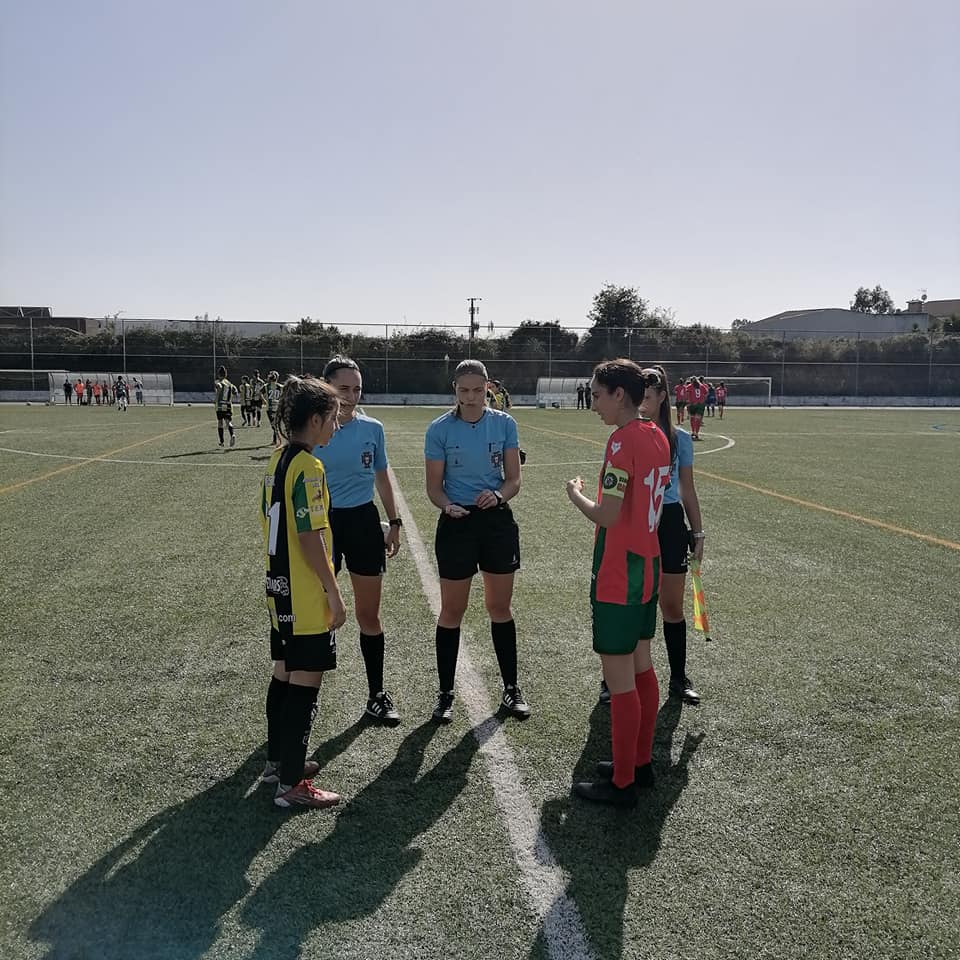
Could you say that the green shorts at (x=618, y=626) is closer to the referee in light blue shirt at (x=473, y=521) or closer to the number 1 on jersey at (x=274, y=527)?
the referee in light blue shirt at (x=473, y=521)

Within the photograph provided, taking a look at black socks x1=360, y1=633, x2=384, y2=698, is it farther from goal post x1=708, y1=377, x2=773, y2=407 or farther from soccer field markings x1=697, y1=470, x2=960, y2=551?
goal post x1=708, y1=377, x2=773, y2=407

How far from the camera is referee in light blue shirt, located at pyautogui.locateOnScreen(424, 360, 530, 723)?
4473 mm

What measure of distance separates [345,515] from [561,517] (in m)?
6.37

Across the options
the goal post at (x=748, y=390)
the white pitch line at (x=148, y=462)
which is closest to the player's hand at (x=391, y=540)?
the white pitch line at (x=148, y=462)

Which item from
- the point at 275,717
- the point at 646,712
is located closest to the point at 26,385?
the point at 275,717

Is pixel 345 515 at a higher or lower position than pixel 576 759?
higher

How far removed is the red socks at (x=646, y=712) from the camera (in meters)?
3.72

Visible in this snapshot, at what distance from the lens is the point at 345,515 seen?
4.58 meters

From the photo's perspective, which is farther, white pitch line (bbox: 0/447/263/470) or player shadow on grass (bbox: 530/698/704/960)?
white pitch line (bbox: 0/447/263/470)

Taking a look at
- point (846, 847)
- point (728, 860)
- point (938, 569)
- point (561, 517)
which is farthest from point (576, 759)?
point (561, 517)

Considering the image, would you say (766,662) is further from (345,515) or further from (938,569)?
(938,569)

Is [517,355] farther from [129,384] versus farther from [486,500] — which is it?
[486,500]

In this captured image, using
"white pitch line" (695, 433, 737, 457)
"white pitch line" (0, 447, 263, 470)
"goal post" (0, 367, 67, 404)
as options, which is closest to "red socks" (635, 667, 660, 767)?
"white pitch line" (0, 447, 263, 470)

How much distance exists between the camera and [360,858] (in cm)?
312
